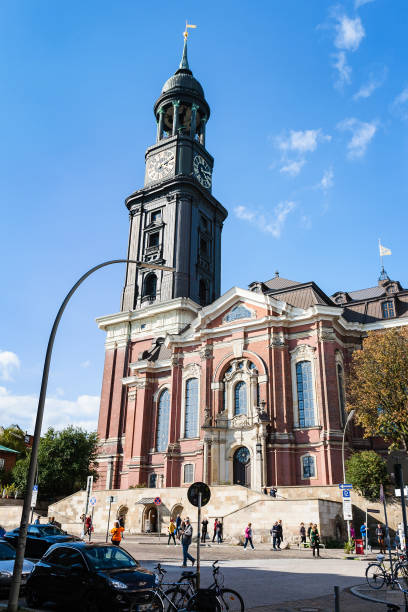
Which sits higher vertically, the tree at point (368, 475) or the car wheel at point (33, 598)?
the tree at point (368, 475)

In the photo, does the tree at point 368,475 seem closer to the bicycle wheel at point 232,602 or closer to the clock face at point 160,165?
the bicycle wheel at point 232,602

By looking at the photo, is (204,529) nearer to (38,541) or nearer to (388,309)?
(38,541)

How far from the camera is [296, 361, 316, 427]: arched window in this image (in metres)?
41.0

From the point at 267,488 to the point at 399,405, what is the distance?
10992mm

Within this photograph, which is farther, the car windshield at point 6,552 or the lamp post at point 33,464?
the car windshield at point 6,552

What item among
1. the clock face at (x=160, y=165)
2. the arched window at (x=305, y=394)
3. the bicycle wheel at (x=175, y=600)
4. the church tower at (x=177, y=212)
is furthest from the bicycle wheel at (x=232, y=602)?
the clock face at (x=160, y=165)

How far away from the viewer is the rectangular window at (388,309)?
46125 mm

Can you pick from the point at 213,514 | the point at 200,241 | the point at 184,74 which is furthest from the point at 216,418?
the point at 184,74

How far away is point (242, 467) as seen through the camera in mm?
41531

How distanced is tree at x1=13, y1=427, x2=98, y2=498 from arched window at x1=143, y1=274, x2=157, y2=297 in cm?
2087

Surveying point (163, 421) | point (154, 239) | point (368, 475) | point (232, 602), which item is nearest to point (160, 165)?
point (154, 239)

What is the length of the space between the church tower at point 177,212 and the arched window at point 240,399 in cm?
1646

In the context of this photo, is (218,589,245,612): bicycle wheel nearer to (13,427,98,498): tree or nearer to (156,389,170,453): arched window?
(13,427,98,498): tree

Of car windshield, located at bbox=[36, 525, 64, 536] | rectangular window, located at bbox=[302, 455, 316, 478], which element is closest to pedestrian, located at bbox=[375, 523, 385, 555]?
rectangular window, located at bbox=[302, 455, 316, 478]
